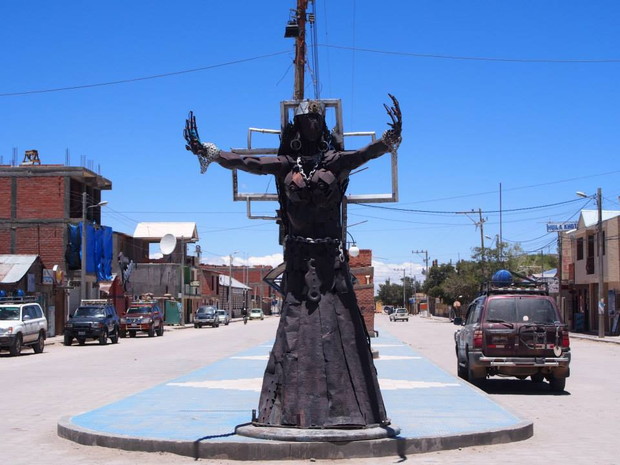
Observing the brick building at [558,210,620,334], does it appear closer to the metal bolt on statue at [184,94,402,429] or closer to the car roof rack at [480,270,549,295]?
the car roof rack at [480,270,549,295]

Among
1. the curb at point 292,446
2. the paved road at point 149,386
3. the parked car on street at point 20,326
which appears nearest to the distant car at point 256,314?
the parked car on street at point 20,326

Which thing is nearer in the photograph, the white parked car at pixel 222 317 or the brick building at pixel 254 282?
the white parked car at pixel 222 317

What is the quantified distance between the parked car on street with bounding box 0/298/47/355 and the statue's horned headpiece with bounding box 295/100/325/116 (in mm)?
22510

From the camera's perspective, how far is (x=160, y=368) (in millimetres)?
23000

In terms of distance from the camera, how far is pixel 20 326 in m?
29.7

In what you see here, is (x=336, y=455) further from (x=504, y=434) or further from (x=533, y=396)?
(x=533, y=396)

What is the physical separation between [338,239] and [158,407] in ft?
14.7

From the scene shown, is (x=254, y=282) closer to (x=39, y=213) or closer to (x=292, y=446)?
(x=39, y=213)

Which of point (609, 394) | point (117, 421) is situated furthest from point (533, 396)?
point (117, 421)

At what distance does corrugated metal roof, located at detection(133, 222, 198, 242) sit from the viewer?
84.1 meters

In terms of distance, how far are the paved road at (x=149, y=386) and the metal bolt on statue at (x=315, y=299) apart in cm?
77

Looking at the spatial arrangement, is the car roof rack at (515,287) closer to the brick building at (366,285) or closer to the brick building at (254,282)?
the brick building at (366,285)

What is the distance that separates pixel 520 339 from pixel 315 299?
807 centimetres

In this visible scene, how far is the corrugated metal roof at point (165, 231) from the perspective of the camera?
8412 centimetres
